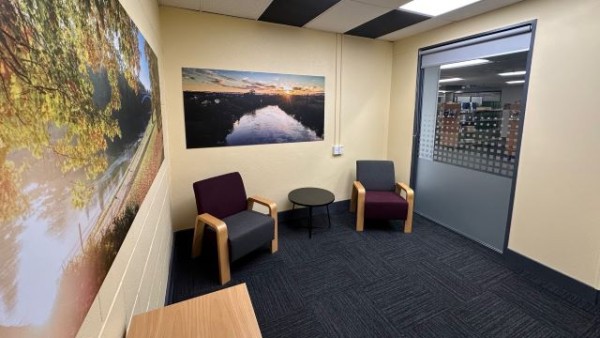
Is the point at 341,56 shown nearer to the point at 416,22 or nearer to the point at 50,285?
the point at 416,22

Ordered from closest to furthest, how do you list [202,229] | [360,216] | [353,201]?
[202,229] < [360,216] < [353,201]

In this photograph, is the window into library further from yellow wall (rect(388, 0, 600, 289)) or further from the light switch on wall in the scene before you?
the light switch on wall

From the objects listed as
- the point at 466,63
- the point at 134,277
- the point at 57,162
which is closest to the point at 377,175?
the point at 466,63

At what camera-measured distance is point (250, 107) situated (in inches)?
130

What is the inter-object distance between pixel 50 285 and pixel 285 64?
3.26m

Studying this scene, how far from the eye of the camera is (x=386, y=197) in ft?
11.7

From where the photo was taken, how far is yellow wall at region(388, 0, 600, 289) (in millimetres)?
2174

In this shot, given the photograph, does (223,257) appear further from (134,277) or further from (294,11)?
(294,11)

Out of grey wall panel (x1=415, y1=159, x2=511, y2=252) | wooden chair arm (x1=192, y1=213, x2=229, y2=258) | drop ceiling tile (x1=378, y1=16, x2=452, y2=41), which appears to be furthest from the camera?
drop ceiling tile (x1=378, y1=16, x2=452, y2=41)

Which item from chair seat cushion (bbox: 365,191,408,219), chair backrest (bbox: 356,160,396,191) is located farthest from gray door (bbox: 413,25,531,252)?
chair seat cushion (bbox: 365,191,408,219)

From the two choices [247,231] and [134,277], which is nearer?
[134,277]

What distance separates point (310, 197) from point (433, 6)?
94.6 inches

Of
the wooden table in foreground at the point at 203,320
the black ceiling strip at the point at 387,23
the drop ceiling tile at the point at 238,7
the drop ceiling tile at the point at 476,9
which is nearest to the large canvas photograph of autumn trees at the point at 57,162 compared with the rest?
the wooden table in foreground at the point at 203,320

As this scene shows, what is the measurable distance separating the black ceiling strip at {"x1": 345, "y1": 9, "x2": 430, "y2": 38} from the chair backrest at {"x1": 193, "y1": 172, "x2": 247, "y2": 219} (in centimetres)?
232
